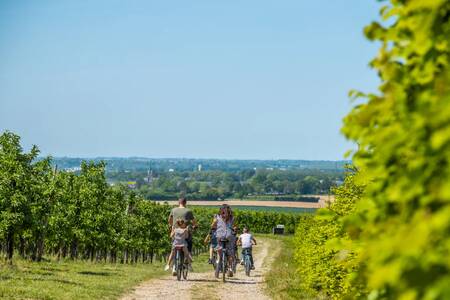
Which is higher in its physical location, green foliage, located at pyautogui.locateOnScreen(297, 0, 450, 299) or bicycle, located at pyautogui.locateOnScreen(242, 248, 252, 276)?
green foliage, located at pyautogui.locateOnScreen(297, 0, 450, 299)

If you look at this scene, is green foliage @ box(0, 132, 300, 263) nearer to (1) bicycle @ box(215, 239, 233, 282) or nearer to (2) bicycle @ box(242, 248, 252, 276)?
(1) bicycle @ box(215, 239, 233, 282)

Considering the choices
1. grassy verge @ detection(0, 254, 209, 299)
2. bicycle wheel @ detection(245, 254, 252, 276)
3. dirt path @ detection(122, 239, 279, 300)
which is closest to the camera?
grassy verge @ detection(0, 254, 209, 299)

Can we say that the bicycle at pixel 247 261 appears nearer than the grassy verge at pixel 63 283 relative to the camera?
No

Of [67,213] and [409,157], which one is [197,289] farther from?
[67,213]

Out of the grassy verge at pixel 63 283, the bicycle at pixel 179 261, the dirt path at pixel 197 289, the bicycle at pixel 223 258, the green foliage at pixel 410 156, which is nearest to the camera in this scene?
the green foliage at pixel 410 156

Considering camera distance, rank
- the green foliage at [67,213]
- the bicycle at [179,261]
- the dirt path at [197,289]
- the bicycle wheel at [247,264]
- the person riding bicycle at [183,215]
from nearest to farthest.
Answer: the dirt path at [197,289]
the person riding bicycle at [183,215]
the bicycle at [179,261]
the green foliage at [67,213]
the bicycle wheel at [247,264]

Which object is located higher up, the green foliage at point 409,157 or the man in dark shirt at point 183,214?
the green foliage at point 409,157

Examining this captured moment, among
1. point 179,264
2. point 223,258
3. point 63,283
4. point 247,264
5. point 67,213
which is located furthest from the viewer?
point 67,213

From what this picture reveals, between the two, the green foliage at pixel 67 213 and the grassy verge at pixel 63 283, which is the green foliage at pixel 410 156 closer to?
the grassy verge at pixel 63 283

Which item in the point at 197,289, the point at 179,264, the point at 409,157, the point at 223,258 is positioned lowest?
the point at 197,289

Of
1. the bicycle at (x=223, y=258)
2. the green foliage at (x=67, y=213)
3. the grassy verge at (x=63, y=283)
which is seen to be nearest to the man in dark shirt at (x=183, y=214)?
the bicycle at (x=223, y=258)

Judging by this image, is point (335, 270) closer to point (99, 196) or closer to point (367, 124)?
point (367, 124)

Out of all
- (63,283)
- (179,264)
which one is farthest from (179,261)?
(63,283)

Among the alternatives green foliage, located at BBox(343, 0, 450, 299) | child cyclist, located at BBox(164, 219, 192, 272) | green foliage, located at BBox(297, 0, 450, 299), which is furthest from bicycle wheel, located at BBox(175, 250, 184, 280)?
green foliage, located at BBox(343, 0, 450, 299)
